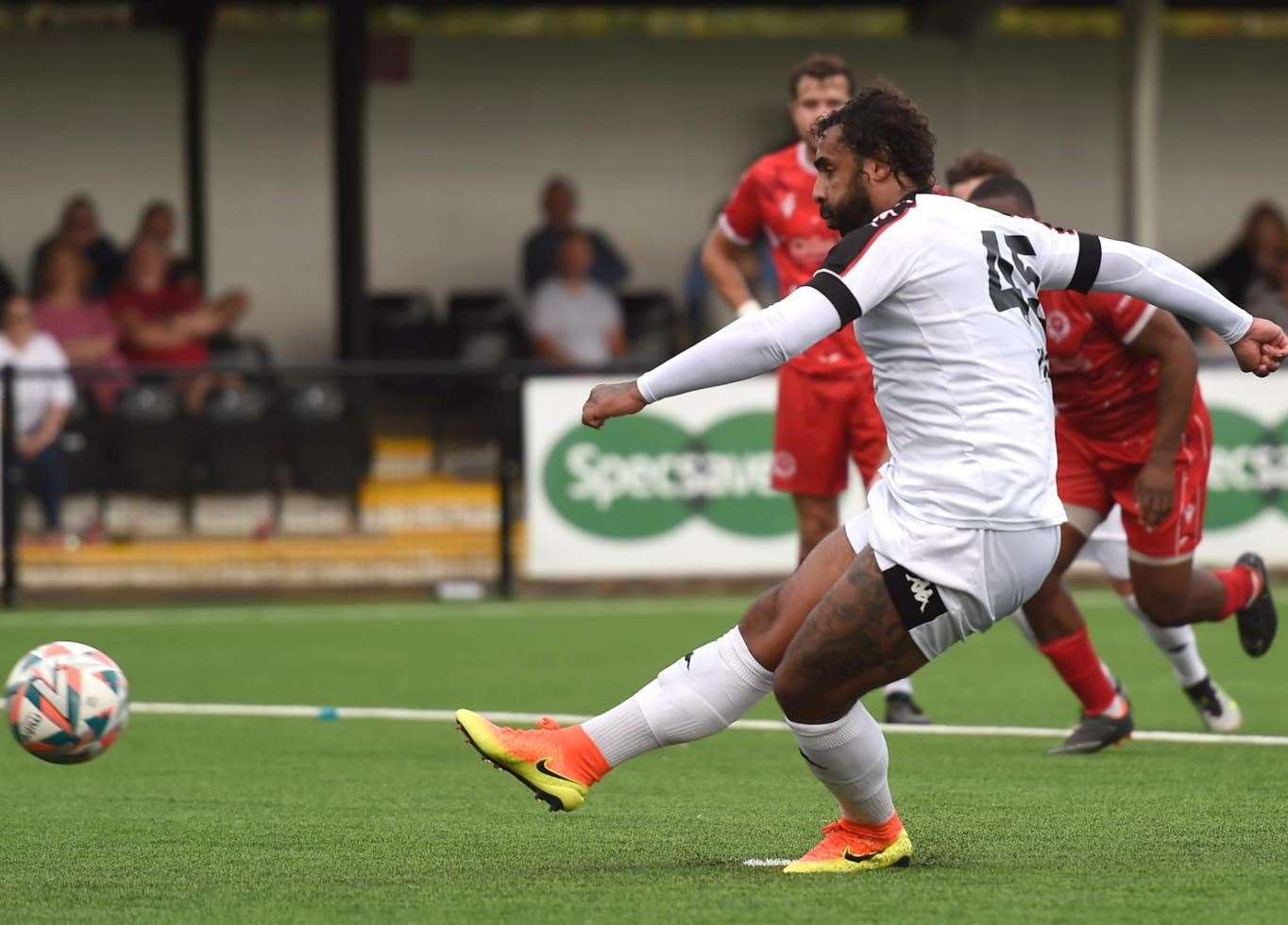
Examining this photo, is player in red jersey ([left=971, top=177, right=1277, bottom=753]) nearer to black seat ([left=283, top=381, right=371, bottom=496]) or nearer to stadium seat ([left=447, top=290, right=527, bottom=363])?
black seat ([left=283, top=381, right=371, bottom=496])

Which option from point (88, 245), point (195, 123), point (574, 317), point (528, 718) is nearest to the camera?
point (528, 718)

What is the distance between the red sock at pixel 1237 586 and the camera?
7969 millimetres

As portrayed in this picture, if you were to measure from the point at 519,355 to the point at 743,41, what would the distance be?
3.73 m

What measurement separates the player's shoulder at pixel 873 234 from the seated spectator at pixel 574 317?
11341 millimetres

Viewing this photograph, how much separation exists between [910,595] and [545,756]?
0.96 m

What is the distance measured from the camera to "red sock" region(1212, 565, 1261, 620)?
7969mm

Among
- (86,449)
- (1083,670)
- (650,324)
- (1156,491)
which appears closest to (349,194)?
(650,324)

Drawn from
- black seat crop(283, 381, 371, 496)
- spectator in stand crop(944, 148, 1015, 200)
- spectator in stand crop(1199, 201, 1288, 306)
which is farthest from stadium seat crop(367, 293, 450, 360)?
spectator in stand crop(944, 148, 1015, 200)

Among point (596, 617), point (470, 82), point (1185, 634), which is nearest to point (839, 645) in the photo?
point (1185, 634)

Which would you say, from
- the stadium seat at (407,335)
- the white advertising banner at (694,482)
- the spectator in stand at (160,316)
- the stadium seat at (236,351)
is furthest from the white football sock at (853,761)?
the stadium seat at (407,335)

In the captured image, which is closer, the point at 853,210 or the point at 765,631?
the point at 853,210

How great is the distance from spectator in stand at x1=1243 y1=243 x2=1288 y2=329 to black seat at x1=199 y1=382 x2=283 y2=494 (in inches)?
291

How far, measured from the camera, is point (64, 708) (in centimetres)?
598

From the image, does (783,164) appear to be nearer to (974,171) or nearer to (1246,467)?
(974,171)
